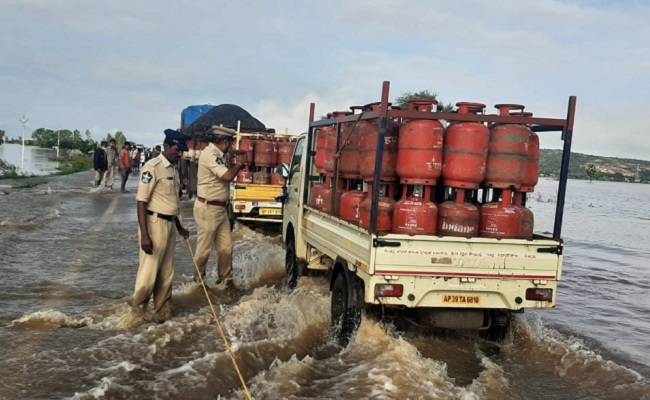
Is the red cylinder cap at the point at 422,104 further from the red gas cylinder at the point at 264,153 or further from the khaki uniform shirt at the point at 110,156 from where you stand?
the khaki uniform shirt at the point at 110,156

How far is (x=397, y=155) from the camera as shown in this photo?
208 inches

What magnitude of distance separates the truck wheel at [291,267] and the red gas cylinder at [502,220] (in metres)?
3.17

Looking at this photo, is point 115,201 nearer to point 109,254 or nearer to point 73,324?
point 109,254

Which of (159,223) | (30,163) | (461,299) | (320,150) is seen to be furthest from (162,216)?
(30,163)

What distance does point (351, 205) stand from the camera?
563 centimetres

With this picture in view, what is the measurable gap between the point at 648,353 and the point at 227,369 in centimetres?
480

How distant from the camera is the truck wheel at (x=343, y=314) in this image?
5.27 metres

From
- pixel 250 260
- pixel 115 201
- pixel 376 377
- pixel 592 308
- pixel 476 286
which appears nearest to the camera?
pixel 376 377

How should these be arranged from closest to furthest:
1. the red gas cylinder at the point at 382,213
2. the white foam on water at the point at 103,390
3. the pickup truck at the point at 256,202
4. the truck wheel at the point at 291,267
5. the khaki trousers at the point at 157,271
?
the white foam on water at the point at 103,390
the red gas cylinder at the point at 382,213
the khaki trousers at the point at 157,271
the truck wheel at the point at 291,267
the pickup truck at the point at 256,202

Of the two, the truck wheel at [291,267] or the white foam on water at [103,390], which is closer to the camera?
the white foam on water at [103,390]

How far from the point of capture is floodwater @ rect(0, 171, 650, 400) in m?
4.43

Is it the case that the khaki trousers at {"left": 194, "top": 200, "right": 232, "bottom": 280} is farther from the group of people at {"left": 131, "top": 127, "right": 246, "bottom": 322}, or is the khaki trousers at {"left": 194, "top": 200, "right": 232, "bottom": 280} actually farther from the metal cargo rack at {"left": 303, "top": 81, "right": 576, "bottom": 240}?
the metal cargo rack at {"left": 303, "top": 81, "right": 576, "bottom": 240}

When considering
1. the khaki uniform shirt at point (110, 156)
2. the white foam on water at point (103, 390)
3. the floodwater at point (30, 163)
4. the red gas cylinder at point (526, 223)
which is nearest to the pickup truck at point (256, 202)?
the red gas cylinder at point (526, 223)

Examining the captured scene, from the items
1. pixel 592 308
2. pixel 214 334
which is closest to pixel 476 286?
pixel 214 334
